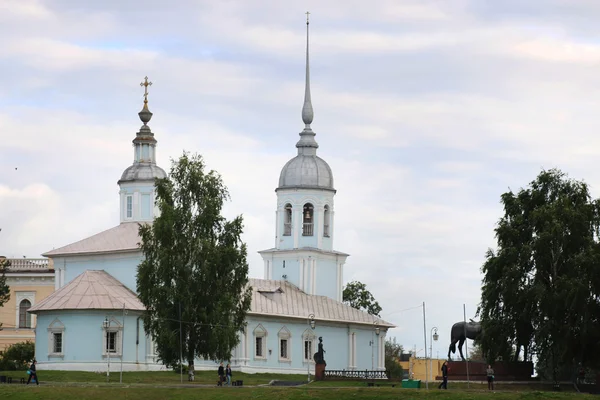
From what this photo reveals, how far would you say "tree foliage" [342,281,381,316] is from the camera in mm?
116125

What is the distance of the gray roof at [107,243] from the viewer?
3580 inches

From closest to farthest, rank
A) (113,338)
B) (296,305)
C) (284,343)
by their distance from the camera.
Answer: (113,338) → (284,343) → (296,305)

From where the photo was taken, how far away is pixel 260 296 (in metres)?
96.4

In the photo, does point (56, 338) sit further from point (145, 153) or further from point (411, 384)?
point (411, 384)

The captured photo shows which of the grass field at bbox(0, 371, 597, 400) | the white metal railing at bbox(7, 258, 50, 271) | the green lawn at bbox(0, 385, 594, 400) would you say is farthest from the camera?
the white metal railing at bbox(7, 258, 50, 271)

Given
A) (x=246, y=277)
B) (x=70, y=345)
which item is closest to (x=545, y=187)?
(x=246, y=277)

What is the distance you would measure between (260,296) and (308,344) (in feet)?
14.4

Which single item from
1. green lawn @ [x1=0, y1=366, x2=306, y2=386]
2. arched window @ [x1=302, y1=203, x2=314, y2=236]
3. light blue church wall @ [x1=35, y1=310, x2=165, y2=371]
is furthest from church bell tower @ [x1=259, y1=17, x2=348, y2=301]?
light blue church wall @ [x1=35, y1=310, x2=165, y2=371]

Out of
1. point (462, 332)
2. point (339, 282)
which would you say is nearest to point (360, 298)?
point (339, 282)

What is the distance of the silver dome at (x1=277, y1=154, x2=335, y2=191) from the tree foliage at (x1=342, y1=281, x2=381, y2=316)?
1561 centimetres

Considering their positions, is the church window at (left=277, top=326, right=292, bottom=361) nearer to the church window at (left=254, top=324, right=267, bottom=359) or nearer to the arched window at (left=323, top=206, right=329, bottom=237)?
the church window at (left=254, top=324, right=267, bottom=359)

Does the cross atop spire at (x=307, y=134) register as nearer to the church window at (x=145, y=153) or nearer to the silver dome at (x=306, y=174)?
the silver dome at (x=306, y=174)

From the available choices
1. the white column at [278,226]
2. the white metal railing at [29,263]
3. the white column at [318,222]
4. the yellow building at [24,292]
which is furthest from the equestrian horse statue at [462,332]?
the white metal railing at [29,263]

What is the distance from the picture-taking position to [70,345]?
84938 mm
